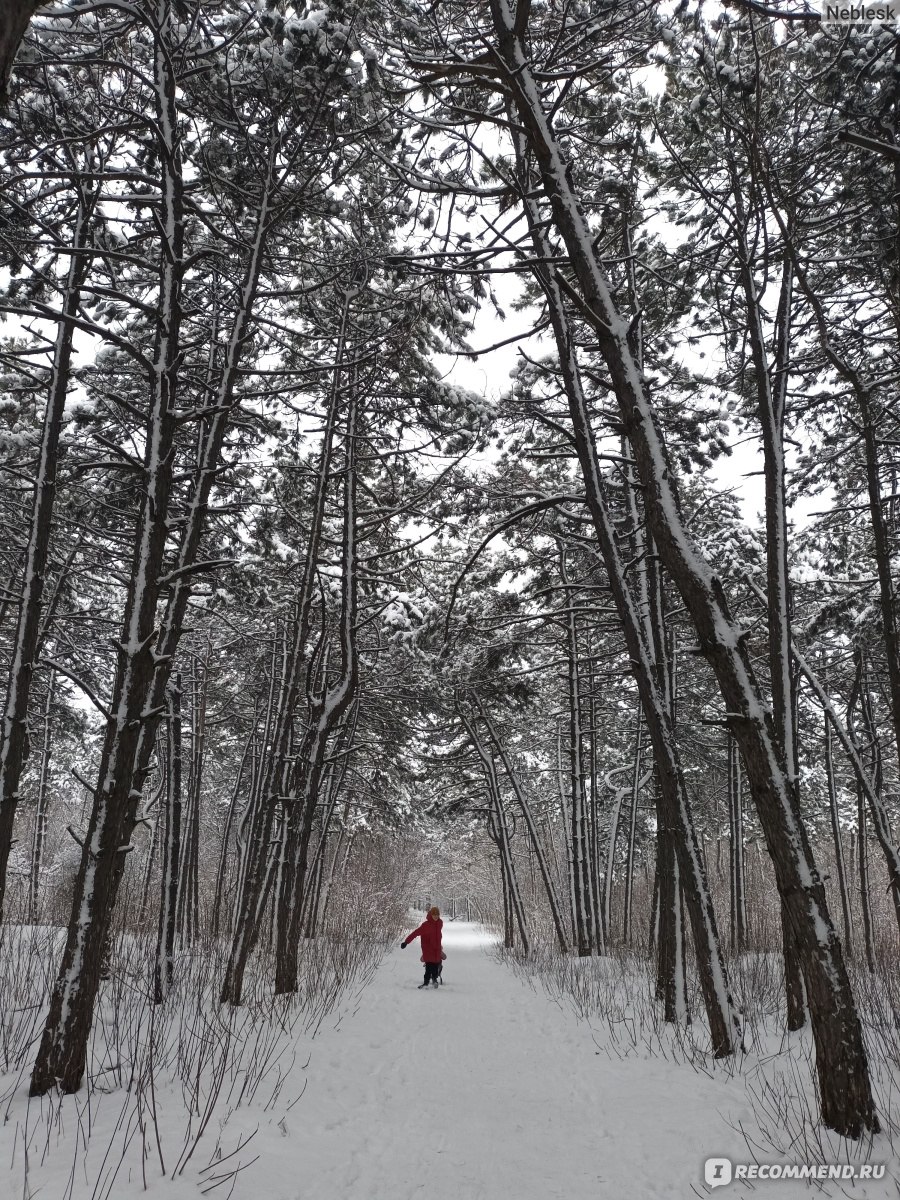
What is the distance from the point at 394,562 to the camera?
1320 centimetres

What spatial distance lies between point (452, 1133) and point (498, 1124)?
38cm

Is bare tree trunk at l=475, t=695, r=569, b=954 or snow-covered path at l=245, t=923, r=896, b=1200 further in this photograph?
bare tree trunk at l=475, t=695, r=569, b=954

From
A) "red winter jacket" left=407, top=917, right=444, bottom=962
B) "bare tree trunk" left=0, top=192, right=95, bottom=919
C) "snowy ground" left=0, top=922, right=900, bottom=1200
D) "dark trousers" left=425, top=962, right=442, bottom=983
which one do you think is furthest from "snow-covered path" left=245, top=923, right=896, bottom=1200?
"dark trousers" left=425, top=962, right=442, bottom=983

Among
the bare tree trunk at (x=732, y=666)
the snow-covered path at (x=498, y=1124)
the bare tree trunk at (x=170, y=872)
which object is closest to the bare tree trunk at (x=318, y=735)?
the bare tree trunk at (x=170, y=872)

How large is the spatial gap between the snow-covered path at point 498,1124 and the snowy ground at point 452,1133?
1 centimetres

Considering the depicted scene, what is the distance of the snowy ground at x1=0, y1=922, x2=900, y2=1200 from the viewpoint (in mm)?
3057

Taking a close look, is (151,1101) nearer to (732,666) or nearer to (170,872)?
(732,666)

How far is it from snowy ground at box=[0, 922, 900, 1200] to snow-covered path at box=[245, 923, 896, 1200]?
0.01 metres

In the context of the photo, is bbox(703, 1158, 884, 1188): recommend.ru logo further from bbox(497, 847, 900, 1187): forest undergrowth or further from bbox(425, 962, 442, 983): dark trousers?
bbox(425, 962, 442, 983): dark trousers

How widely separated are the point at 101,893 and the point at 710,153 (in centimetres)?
896

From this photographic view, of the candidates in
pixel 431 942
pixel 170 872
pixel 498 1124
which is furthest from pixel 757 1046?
pixel 431 942

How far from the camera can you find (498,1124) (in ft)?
14.3

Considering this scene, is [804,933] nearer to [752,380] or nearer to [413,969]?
[752,380]

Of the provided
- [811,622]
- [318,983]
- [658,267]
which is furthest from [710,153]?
[318,983]
